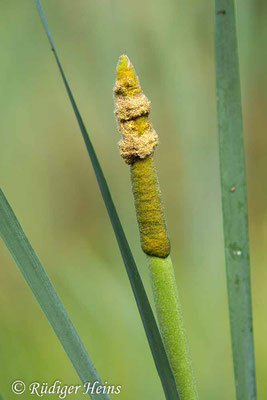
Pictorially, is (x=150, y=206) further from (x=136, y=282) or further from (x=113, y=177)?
(x=113, y=177)

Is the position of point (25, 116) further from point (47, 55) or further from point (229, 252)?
point (229, 252)

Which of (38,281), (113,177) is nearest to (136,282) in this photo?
(38,281)

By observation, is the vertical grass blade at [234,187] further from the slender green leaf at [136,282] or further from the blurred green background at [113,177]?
the blurred green background at [113,177]

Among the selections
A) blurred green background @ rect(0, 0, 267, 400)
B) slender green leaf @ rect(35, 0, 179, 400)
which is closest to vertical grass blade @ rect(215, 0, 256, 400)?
slender green leaf @ rect(35, 0, 179, 400)

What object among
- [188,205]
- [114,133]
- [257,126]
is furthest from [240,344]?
[257,126]

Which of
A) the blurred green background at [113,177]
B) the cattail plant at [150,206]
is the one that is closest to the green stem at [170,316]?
the cattail plant at [150,206]
